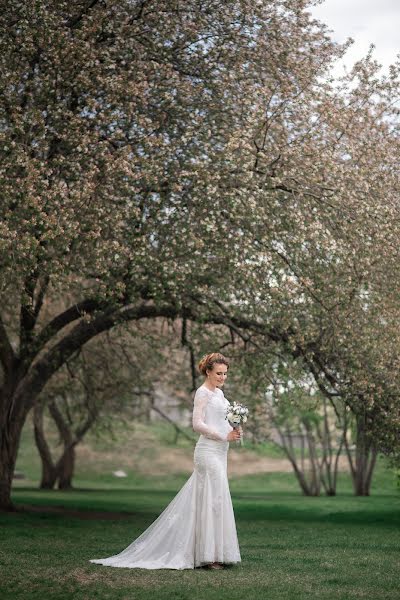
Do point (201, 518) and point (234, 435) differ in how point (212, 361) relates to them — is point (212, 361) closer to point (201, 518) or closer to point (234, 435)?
point (234, 435)

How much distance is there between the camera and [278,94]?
18719mm

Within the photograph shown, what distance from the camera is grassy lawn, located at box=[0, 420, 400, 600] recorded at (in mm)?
10695

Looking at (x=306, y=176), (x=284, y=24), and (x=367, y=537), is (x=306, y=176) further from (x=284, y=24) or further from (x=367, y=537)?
(x=367, y=537)

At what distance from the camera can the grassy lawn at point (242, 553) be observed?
421 inches

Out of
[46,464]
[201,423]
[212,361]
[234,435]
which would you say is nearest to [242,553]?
[234,435]

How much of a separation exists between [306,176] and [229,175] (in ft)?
4.98

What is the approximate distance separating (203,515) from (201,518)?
0.08 meters

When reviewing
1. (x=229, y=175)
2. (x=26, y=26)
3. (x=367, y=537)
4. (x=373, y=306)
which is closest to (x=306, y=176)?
(x=229, y=175)

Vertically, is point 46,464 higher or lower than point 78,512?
higher

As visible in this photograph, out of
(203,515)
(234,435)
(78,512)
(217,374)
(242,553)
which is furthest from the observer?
(78,512)

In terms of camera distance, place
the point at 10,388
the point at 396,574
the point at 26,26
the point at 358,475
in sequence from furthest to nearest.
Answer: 1. the point at 358,475
2. the point at 10,388
3. the point at 26,26
4. the point at 396,574

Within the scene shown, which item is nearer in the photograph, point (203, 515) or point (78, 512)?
point (203, 515)

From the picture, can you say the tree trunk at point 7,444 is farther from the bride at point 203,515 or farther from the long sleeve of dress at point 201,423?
the long sleeve of dress at point 201,423

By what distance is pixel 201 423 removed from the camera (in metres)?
12.5
